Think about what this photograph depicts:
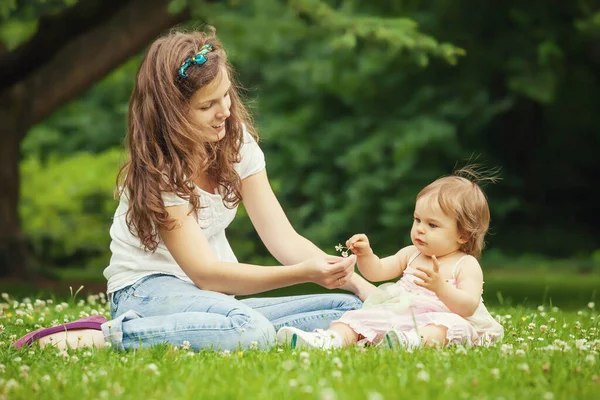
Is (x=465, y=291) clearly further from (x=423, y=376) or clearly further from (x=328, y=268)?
(x=423, y=376)

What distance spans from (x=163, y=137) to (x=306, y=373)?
1.64 meters

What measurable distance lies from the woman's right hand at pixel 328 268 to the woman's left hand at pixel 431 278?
1.04 feet

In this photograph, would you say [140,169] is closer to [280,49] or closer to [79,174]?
[79,174]

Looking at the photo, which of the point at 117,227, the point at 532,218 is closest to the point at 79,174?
the point at 532,218

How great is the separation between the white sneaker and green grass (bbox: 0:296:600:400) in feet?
0.33

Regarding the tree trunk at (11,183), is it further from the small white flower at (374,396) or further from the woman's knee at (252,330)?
the small white flower at (374,396)

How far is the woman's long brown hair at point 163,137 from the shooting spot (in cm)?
433

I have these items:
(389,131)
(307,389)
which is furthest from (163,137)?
(389,131)

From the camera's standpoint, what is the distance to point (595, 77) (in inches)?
609

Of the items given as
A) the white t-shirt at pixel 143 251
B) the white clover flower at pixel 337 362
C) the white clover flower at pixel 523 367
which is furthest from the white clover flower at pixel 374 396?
the white t-shirt at pixel 143 251

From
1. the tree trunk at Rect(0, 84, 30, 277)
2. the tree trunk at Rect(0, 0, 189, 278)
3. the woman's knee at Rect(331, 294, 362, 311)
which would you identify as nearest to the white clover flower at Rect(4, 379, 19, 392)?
the woman's knee at Rect(331, 294, 362, 311)

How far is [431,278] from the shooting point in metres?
4.02

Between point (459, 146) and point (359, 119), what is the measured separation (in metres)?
1.88

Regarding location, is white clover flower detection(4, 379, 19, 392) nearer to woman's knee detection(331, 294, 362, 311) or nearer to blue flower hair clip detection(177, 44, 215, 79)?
blue flower hair clip detection(177, 44, 215, 79)
